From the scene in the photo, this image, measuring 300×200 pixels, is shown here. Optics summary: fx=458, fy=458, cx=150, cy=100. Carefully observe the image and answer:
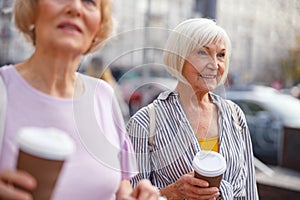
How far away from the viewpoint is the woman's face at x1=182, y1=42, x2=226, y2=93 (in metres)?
1.32

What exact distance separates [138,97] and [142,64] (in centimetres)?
12

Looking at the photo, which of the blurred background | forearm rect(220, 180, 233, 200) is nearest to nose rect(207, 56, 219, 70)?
the blurred background

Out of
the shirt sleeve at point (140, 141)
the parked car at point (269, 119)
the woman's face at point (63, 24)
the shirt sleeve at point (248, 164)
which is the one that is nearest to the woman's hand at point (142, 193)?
Answer: the shirt sleeve at point (140, 141)

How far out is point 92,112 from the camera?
3.23 feet

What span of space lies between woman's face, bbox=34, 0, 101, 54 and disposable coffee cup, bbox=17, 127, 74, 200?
21 cm

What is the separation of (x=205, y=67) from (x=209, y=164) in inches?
11.3

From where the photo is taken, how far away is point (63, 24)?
0.91m

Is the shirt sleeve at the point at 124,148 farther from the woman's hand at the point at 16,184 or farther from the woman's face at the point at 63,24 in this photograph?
the woman's hand at the point at 16,184

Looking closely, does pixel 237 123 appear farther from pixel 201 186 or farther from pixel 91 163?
pixel 91 163

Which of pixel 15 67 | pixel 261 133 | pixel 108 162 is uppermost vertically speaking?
pixel 15 67

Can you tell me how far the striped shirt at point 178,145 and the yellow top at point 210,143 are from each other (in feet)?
0.04

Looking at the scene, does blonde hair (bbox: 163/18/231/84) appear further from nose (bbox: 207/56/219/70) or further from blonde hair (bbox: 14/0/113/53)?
blonde hair (bbox: 14/0/113/53)

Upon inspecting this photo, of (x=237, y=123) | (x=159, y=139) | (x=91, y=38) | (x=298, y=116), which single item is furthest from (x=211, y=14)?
(x=298, y=116)

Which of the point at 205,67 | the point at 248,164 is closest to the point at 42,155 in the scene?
the point at 205,67
